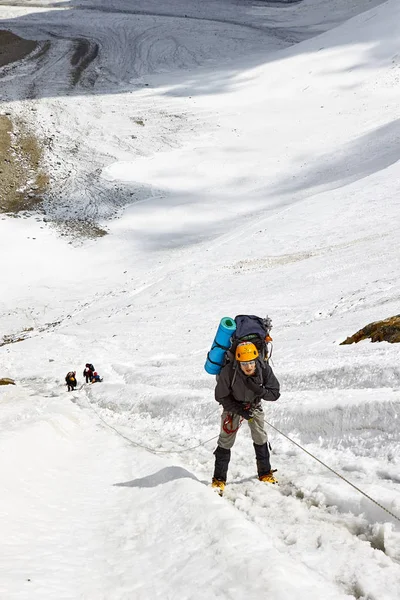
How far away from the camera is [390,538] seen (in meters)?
4.71

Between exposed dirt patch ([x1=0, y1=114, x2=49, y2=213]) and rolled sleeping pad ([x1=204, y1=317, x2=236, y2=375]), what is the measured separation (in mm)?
37115

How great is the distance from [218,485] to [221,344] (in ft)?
5.79

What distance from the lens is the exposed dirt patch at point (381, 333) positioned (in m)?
9.59

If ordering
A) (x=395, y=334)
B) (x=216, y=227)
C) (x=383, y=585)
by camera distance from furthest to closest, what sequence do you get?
(x=216, y=227), (x=395, y=334), (x=383, y=585)

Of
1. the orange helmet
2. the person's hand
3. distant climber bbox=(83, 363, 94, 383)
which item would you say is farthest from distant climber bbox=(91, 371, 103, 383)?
the orange helmet

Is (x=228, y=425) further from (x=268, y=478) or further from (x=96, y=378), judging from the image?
(x=96, y=378)

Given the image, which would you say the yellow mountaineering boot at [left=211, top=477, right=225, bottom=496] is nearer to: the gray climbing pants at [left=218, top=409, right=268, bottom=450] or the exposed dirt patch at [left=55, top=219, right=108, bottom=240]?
the gray climbing pants at [left=218, top=409, right=268, bottom=450]

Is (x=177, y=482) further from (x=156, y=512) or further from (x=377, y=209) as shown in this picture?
(x=377, y=209)

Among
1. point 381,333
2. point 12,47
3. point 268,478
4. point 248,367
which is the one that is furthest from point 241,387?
point 12,47

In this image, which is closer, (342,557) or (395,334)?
(342,557)

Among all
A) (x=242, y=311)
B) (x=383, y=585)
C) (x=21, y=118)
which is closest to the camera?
(x=383, y=585)

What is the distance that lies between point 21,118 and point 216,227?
26066 mm

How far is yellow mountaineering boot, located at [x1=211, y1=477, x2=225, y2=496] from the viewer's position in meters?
6.36

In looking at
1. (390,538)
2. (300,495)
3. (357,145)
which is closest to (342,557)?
(390,538)
